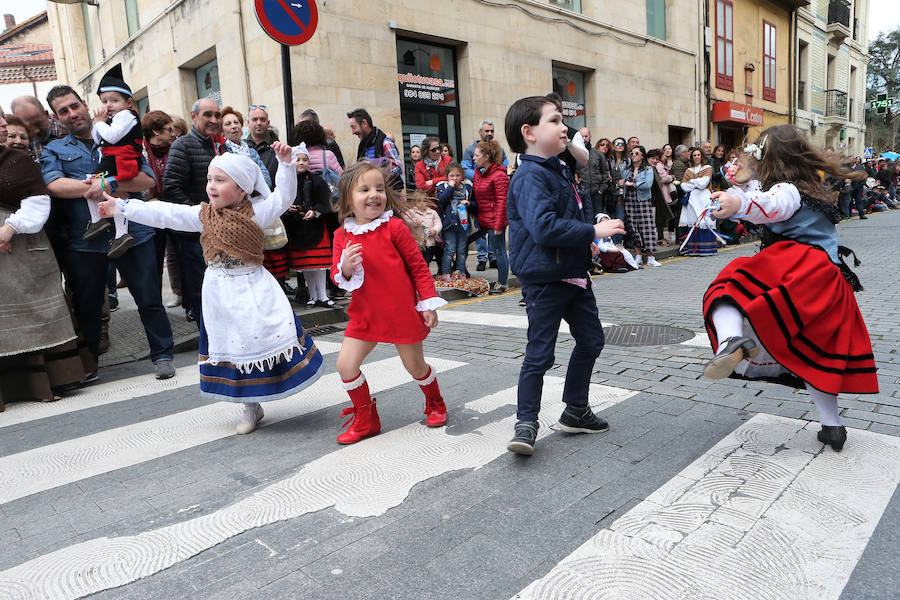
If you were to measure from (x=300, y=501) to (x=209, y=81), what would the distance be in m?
12.4

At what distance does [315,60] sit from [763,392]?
31.0ft

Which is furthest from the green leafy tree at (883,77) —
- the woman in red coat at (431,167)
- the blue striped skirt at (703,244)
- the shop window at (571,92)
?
the woman in red coat at (431,167)

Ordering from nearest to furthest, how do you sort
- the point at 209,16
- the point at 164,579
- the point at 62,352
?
the point at 164,579 < the point at 62,352 < the point at 209,16

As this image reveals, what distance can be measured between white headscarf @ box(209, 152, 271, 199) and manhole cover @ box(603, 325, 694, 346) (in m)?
3.12

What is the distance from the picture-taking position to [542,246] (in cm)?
293

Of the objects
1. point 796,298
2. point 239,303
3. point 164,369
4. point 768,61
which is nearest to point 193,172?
point 164,369

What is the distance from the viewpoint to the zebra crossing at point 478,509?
2090 mm

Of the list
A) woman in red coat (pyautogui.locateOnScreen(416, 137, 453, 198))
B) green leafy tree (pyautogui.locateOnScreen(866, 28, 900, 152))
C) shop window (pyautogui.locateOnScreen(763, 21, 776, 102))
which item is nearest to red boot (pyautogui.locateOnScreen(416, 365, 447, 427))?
woman in red coat (pyautogui.locateOnScreen(416, 137, 453, 198))

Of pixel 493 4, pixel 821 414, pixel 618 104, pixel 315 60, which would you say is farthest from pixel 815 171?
pixel 618 104

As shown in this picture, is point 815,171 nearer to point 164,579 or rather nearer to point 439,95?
point 164,579

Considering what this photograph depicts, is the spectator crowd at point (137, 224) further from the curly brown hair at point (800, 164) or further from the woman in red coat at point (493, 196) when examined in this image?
the curly brown hair at point (800, 164)

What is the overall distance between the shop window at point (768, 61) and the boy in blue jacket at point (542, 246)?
2664 centimetres

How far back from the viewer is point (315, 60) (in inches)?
431

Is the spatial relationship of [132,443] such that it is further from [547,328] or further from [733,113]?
[733,113]
